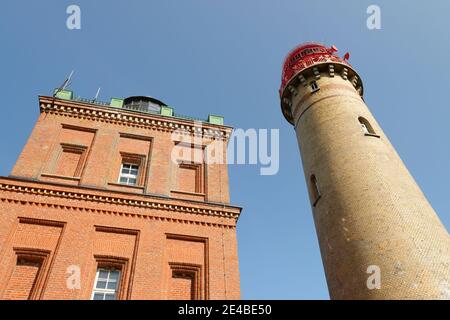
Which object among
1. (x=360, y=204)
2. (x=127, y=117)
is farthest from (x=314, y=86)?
(x=127, y=117)

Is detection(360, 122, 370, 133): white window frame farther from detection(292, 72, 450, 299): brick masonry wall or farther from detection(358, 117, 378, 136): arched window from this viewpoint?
detection(292, 72, 450, 299): brick masonry wall

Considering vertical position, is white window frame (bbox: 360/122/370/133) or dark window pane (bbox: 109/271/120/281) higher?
white window frame (bbox: 360/122/370/133)

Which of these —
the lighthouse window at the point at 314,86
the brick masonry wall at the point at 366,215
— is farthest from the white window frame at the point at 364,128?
the lighthouse window at the point at 314,86

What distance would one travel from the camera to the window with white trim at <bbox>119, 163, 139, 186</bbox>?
14477mm

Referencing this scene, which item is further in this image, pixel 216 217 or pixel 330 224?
pixel 330 224

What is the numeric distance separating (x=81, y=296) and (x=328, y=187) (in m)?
10.8

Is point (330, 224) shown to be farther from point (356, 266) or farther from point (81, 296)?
point (81, 296)

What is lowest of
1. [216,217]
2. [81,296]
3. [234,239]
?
[81,296]

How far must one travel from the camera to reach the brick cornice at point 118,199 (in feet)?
40.3

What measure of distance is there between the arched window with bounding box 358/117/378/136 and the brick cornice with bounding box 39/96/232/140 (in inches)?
262

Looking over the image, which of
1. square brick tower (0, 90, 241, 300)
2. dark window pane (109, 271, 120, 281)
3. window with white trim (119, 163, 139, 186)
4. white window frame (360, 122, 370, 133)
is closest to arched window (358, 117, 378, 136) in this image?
white window frame (360, 122, 370, 133)

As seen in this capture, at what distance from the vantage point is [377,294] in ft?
37.7
